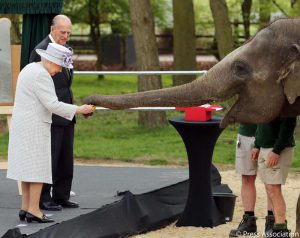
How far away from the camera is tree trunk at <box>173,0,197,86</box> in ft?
71.9

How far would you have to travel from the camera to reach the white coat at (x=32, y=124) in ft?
30.9

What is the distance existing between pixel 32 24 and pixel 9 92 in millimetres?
931

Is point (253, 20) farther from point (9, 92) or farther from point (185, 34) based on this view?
point (9, 92)

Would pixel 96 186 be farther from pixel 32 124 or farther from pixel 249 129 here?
pixel 249 129

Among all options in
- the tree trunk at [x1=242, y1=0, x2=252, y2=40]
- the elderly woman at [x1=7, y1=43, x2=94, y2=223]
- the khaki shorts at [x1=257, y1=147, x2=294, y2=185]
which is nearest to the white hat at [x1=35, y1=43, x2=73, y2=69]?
the elderly woman at [x1=7, y1=43, x2=94, y2=223]

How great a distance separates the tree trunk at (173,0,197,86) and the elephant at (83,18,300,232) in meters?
14.8

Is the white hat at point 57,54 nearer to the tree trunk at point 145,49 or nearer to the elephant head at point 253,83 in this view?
the elephant head at point 253,83

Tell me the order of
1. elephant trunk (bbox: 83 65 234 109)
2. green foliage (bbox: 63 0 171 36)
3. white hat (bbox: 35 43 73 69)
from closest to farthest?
elephant trunk (bbox: 83 65 234 109) < white hat (bbox: 35 43 73 69) < green foliage (bbox: 63 0 171 36)

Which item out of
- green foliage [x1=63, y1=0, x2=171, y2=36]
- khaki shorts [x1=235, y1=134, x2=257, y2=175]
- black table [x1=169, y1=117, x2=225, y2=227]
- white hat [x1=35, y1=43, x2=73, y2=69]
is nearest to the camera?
white hat [x1=35, y1=43, x2=73, y2=69]

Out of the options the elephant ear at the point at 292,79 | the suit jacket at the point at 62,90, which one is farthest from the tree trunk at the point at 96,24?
the elephant ear at the point at 292,79

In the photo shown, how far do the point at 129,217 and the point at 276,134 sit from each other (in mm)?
1901

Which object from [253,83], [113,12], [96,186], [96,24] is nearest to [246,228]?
[96,186]

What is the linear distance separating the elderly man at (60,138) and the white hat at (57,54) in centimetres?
43

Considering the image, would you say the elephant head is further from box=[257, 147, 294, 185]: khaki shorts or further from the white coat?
the white coat
